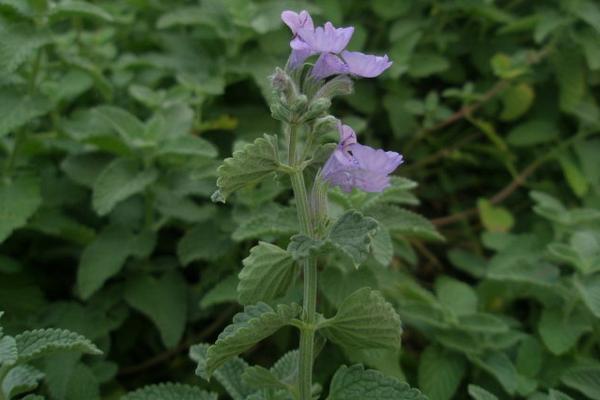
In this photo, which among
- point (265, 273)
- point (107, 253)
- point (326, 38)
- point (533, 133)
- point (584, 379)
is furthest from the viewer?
point (533, 133)

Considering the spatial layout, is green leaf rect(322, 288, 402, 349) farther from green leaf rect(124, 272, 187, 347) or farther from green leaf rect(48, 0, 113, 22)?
green leaf rect(48, 0, 113, 22)

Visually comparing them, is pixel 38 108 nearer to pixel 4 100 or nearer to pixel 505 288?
pixel 4 100

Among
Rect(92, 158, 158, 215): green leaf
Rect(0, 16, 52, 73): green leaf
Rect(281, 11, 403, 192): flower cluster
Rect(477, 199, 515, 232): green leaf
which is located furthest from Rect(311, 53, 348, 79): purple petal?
Rect(477, 199, 515, 232): green leaf

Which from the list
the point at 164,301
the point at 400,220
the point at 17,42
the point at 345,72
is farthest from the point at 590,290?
the point at 17,42

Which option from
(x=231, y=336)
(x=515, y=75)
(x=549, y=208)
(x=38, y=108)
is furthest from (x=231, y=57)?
(x=231, y=336)

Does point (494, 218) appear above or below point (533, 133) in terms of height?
below

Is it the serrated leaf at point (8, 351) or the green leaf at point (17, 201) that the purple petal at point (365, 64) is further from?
the green leaf at point (17, 201)

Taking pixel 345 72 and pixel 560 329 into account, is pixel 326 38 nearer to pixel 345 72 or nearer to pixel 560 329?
pixel 345 72

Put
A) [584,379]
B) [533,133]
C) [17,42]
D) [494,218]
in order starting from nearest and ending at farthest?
1. [584,379]
2. [17,42]
3. [494,218]
4. [533,133]
